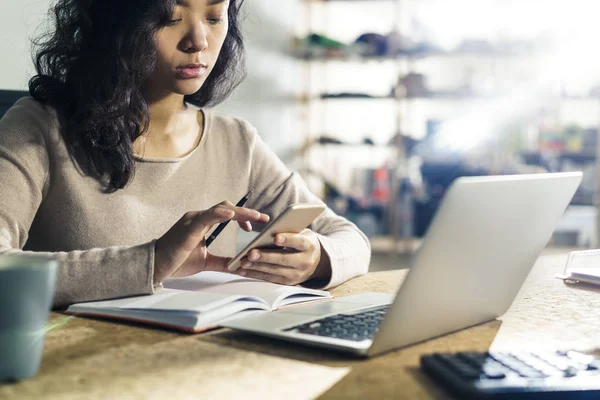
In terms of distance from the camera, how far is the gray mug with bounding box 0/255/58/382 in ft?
1.89

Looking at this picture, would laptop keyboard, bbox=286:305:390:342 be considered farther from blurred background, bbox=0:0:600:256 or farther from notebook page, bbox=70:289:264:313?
blurred background, bbox=0:0:600:256

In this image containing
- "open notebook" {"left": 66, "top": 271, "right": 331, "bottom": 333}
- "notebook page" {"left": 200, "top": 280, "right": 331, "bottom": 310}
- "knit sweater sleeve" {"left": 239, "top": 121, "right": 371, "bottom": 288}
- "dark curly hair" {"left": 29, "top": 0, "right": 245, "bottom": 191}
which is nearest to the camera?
"open notebook" {"left": 66, "top": 271, "right": 331, "bottom": 333}

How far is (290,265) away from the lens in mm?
1107

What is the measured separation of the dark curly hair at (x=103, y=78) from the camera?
128 cm

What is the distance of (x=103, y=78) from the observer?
1.33 meters

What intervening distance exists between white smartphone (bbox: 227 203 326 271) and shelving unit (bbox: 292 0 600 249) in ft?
12.0

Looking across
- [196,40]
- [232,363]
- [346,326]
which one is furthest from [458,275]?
[196,40]

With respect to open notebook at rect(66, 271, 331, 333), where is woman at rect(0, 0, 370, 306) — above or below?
above

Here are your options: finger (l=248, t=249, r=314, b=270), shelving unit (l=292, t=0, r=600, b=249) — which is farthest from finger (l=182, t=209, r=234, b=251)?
shelving unit (l=292, t=0, r=600, b=249)

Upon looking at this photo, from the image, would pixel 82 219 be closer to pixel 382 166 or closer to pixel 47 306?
pixel 47 306

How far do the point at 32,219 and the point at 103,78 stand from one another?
29 cm

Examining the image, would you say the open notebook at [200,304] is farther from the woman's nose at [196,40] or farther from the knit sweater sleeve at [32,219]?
the woman's nose at [196,40]

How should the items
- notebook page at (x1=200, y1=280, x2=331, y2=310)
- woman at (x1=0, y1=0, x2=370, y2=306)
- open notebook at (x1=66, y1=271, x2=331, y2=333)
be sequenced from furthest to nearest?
woman at (x1=0, y1=0, x2=370, y2=306) → notebook page at (x1=200, y1=280, x2=331, y2=310) → open notebook at (x1=66, y1=271, x2=331, y2=333)

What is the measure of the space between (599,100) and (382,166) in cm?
144
